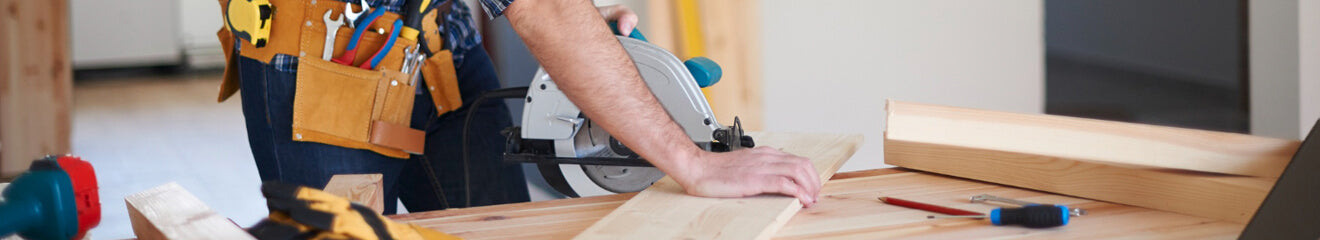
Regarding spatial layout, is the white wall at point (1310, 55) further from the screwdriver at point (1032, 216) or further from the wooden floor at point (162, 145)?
the wooden floor at point (162, 145)

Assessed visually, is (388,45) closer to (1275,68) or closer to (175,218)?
(175,218)

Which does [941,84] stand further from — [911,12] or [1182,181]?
[1182,181]

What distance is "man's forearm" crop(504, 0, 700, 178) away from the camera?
1387mm

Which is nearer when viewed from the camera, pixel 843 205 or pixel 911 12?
pixel 843 205

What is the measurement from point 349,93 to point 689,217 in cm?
82

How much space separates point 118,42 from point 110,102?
1.43 metres

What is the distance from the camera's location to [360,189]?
1293mm

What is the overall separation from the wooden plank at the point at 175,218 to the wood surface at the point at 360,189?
160 millimetres

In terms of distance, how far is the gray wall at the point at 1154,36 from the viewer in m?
6.48

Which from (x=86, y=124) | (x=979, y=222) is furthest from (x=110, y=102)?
Answer: (x=979, y=222)

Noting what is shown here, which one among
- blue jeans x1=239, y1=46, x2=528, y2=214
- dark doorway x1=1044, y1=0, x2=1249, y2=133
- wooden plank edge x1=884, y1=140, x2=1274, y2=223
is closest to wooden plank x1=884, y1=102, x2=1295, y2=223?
wooden plank edge x1=884, y1=140, x2=1274, y2=223

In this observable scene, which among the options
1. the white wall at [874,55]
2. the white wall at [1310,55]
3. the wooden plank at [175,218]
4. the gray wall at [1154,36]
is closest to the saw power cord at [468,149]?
the wooden plank at [175,218]

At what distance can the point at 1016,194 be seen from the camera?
1364 mm

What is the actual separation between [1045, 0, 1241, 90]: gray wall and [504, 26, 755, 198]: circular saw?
5.66m
